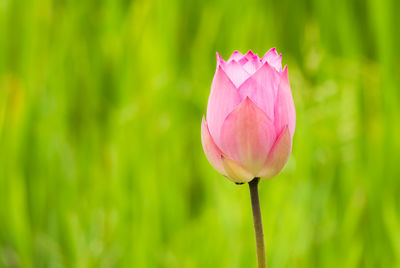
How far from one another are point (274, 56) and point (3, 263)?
944 millimetres

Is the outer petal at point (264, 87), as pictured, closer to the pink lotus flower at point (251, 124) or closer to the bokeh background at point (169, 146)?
the pink lotus flower at point (251, 124)

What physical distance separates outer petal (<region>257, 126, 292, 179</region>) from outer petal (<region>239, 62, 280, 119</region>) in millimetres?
17

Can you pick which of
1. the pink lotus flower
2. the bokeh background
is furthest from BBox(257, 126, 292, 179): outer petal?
the bokeh background

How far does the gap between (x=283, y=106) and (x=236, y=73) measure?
51 mm

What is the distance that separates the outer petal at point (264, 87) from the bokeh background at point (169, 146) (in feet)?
2.32

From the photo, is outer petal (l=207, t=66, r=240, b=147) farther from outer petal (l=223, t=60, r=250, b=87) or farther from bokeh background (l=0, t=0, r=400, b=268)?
bokeh background (l=0, t=0, r=400, b=268)

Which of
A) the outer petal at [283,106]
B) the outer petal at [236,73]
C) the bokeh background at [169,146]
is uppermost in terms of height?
the bokeh background at [169,146]

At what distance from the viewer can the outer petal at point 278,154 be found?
39 cm

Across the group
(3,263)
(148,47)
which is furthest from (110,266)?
(148,47)

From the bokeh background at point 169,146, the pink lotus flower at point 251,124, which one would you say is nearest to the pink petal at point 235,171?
the pink lotus flower at point 251,124

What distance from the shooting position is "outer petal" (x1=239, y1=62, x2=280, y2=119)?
0.39 m

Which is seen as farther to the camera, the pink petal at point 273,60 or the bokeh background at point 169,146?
the bokeh background at point 169,146

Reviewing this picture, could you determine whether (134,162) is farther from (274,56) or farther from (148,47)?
(274,56)

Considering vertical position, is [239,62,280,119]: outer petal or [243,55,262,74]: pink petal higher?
[243,55,262,74]: pink petal
